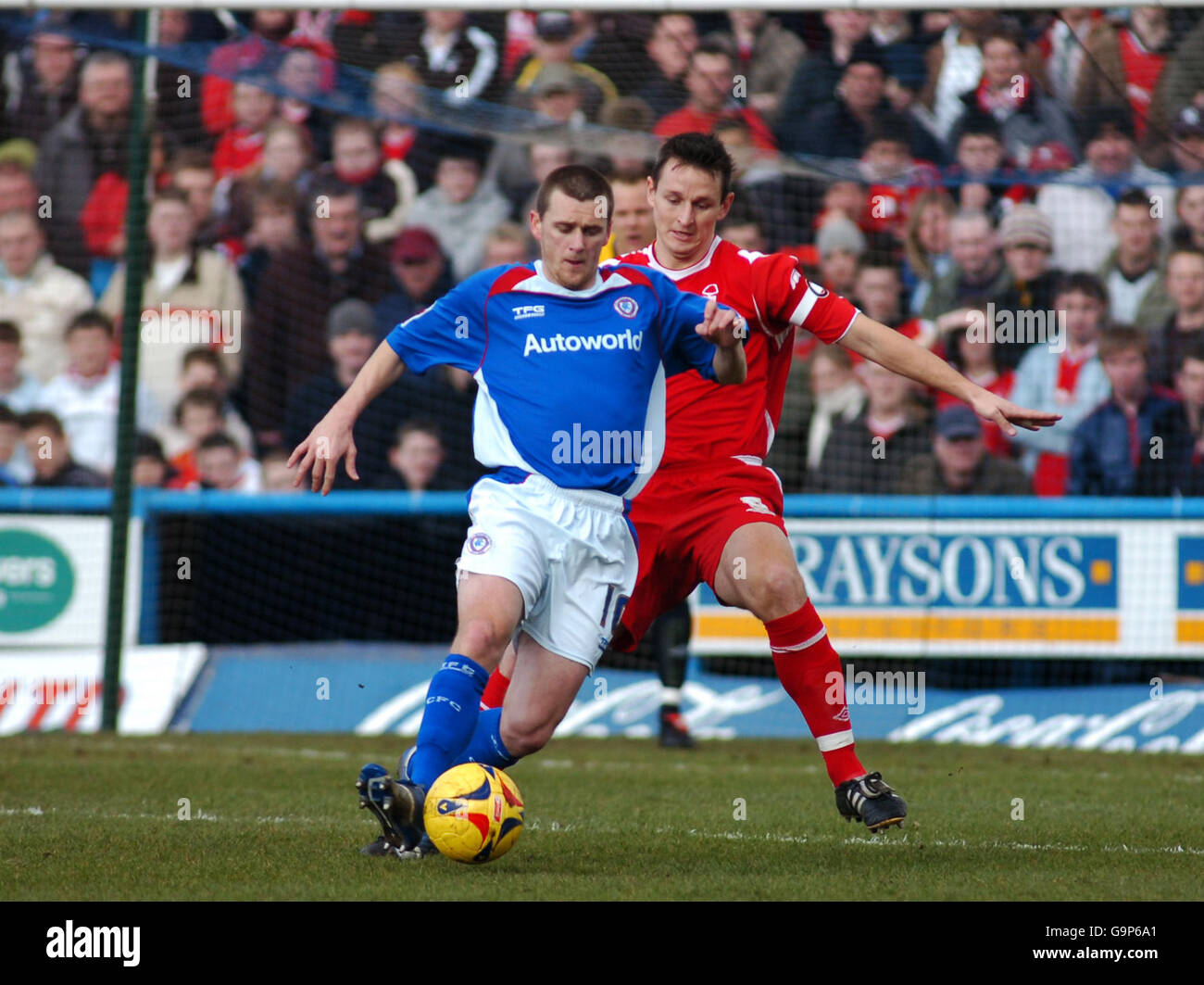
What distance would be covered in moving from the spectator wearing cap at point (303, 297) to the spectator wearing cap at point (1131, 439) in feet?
16.3

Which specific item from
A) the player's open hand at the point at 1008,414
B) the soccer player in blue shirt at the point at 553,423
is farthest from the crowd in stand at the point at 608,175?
the player's open hand at the point at 1008,414

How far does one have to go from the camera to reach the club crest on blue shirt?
5.57 m

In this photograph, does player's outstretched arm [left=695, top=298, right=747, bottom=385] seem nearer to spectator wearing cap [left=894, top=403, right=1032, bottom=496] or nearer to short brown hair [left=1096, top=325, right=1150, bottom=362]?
spectator wearing cap [left=894, top=403, right=1032, bottom=496]

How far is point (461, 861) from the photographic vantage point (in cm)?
516

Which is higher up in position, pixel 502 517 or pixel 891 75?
pixel 891 75

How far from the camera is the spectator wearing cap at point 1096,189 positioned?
1076cm

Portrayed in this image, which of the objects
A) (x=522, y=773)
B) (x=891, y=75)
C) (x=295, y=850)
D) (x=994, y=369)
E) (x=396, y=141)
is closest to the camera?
(x=295, y=850)

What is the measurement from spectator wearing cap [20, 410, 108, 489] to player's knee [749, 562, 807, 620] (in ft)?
22.9

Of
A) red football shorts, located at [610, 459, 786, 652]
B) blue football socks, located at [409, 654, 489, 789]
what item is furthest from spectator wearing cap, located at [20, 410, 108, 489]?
blue football socks, located at [409, 654, 489, 789]

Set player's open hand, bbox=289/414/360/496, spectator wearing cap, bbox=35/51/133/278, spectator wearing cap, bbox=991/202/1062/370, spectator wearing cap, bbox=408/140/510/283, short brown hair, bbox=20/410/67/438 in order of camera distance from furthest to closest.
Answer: spectator wearing cap, bbox=35/51/133/278, spectator wearing cap, bbox=408/140/510/283, short brown hair, bbox=20/410/67/438, spectator wearing cap, bbox=991/202/1062/370, player's open hand, bbox=289/414/360/496

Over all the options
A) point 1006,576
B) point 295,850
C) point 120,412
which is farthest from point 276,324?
point 295,850

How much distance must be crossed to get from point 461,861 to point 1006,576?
226 inches

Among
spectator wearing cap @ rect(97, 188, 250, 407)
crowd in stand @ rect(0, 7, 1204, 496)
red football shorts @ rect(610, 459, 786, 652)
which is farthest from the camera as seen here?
spectator wearing cap @ rect(97, 188, 250, 407)

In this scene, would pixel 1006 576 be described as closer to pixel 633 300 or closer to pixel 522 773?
pixel 522 773
